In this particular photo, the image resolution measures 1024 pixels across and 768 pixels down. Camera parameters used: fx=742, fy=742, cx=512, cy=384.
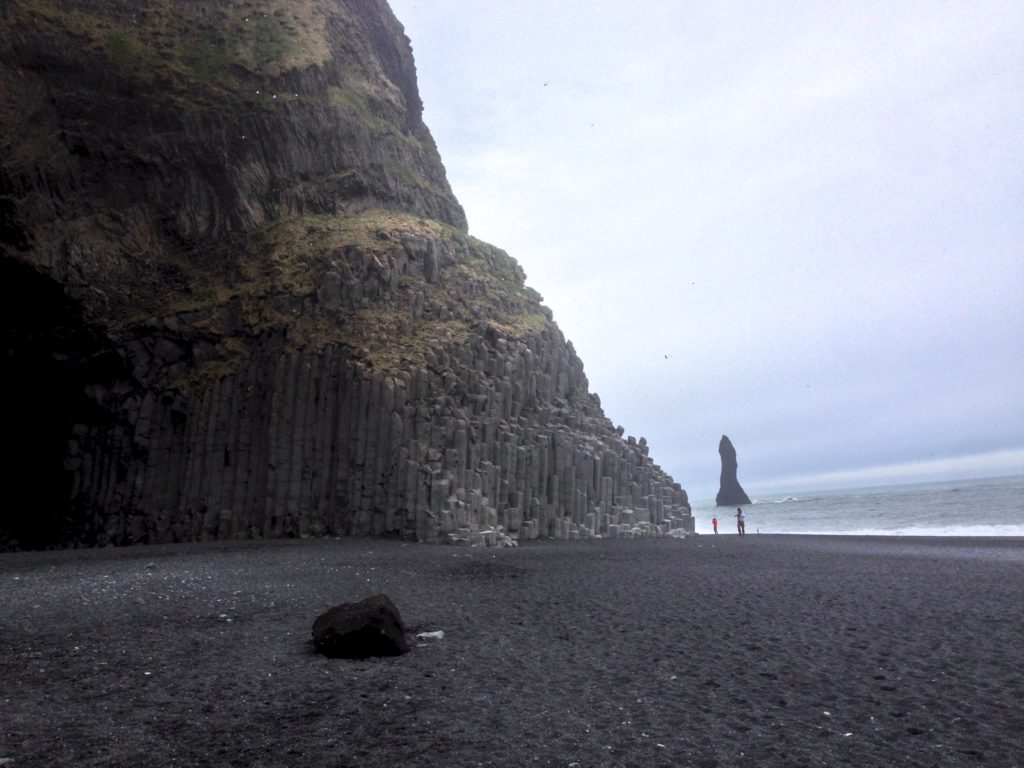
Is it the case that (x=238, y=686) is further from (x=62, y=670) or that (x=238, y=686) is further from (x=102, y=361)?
(x=102, y=361)

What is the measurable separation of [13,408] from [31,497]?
10.1 ft

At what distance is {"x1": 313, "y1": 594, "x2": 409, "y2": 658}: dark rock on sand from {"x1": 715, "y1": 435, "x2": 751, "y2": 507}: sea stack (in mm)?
108640

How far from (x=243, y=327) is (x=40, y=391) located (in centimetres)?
714

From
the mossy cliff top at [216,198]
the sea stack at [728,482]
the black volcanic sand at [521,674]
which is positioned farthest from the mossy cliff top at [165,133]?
the sea stack at [728,482]

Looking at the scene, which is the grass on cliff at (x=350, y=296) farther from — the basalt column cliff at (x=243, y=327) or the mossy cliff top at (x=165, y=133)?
the mossy cliff top at (x=165, y=133)

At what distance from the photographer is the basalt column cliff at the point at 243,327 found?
20672mm

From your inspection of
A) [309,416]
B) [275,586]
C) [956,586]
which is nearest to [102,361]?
[309,416]

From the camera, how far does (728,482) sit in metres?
112

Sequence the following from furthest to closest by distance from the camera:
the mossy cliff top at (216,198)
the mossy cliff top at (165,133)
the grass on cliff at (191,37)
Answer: the grass on cliff at (191,37) < the mossy cliff top at (165,133) < the mossy cliff top at (216,198)

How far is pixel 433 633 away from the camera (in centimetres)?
783

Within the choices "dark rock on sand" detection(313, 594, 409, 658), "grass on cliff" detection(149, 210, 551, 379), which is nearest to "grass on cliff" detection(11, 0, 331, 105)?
"grass on cliff" detection(149, 210, 551, 379)

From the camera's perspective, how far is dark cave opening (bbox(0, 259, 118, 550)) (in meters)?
23.2

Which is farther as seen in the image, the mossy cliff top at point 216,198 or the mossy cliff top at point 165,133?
the mossy cliff top at point 165,133

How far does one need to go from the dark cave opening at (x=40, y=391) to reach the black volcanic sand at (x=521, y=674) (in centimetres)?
1244
